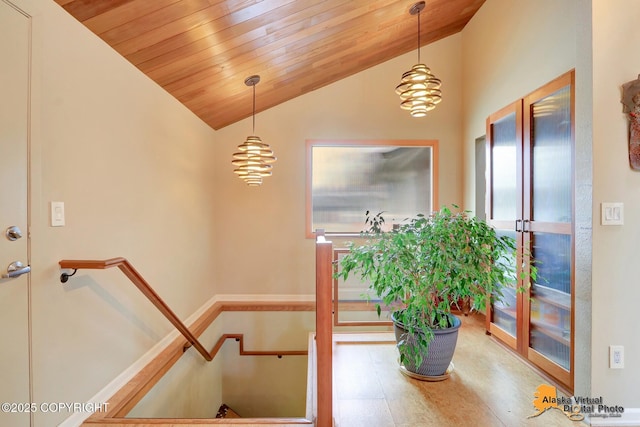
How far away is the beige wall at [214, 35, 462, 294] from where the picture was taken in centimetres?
427

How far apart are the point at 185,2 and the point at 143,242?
67.9 inches

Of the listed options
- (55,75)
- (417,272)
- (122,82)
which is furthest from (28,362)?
(417,272)

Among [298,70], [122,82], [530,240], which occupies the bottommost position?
[530,240]

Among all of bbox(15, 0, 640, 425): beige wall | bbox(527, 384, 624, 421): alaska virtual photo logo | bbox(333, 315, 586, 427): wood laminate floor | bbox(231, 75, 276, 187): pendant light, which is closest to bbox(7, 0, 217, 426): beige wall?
bbox(15, 0, 640, 425): beige wall

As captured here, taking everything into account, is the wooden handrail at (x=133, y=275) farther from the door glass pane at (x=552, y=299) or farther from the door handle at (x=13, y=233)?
the door glass pane at (x=552, y=299)

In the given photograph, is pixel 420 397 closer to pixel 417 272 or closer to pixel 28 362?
pixel 417 272

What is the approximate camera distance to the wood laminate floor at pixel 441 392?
196cm

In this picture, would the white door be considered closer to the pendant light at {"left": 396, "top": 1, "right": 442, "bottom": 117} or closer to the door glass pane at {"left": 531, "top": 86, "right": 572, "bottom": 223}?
the pendant light at {"left": 396, "top": 1, "right": 442, "bottom": 117}

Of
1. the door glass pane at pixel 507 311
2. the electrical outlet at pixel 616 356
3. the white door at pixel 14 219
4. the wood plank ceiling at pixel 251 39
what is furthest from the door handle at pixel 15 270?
the door glass pane at pixel 507 311

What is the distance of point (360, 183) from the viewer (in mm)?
4324

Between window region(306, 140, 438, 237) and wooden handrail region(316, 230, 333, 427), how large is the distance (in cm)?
259

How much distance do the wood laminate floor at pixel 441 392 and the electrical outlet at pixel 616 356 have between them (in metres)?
0.40

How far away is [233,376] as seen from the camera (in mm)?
4199

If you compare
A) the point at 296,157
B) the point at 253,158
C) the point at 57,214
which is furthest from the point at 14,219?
the point at 296,157
